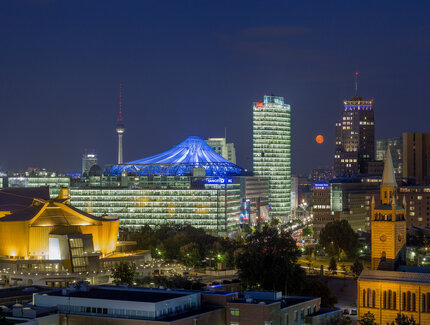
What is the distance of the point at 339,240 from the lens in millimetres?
152375

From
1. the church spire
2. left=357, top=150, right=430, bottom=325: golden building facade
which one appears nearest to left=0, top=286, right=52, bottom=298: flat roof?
left=357, top=150, right=430, bottom=325: golden building facade

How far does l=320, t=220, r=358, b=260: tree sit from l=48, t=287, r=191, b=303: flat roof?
85861 millimetres

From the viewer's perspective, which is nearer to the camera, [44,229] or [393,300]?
[393,300]

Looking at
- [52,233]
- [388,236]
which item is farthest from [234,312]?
[52,233]

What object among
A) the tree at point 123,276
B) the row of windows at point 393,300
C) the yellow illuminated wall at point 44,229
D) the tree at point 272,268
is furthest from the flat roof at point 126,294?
the yellow illuminated wall at point 44,229

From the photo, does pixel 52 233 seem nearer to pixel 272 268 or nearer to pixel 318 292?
pixel 272 268

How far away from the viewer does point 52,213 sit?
438ft

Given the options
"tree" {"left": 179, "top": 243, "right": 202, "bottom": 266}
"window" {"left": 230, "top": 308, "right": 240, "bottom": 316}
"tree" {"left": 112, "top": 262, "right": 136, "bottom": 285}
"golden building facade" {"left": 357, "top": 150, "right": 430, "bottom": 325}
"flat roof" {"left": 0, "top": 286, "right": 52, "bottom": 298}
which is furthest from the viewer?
"tree" {"left": 179, "top": 243, "right": 202, "bottom": 266}

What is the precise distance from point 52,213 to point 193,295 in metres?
71.8

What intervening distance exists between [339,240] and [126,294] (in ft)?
296

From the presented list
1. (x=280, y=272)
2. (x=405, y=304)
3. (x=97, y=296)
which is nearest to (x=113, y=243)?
(x=280, y=272)

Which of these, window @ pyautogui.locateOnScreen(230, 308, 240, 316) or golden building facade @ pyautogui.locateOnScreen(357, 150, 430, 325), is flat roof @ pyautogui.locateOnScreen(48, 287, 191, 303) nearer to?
window @ pyautogui.locateOnScreen(230, 308, 240, 316)

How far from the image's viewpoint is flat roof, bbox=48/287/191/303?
213ft

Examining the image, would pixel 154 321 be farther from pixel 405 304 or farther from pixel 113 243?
pixel 113 243
